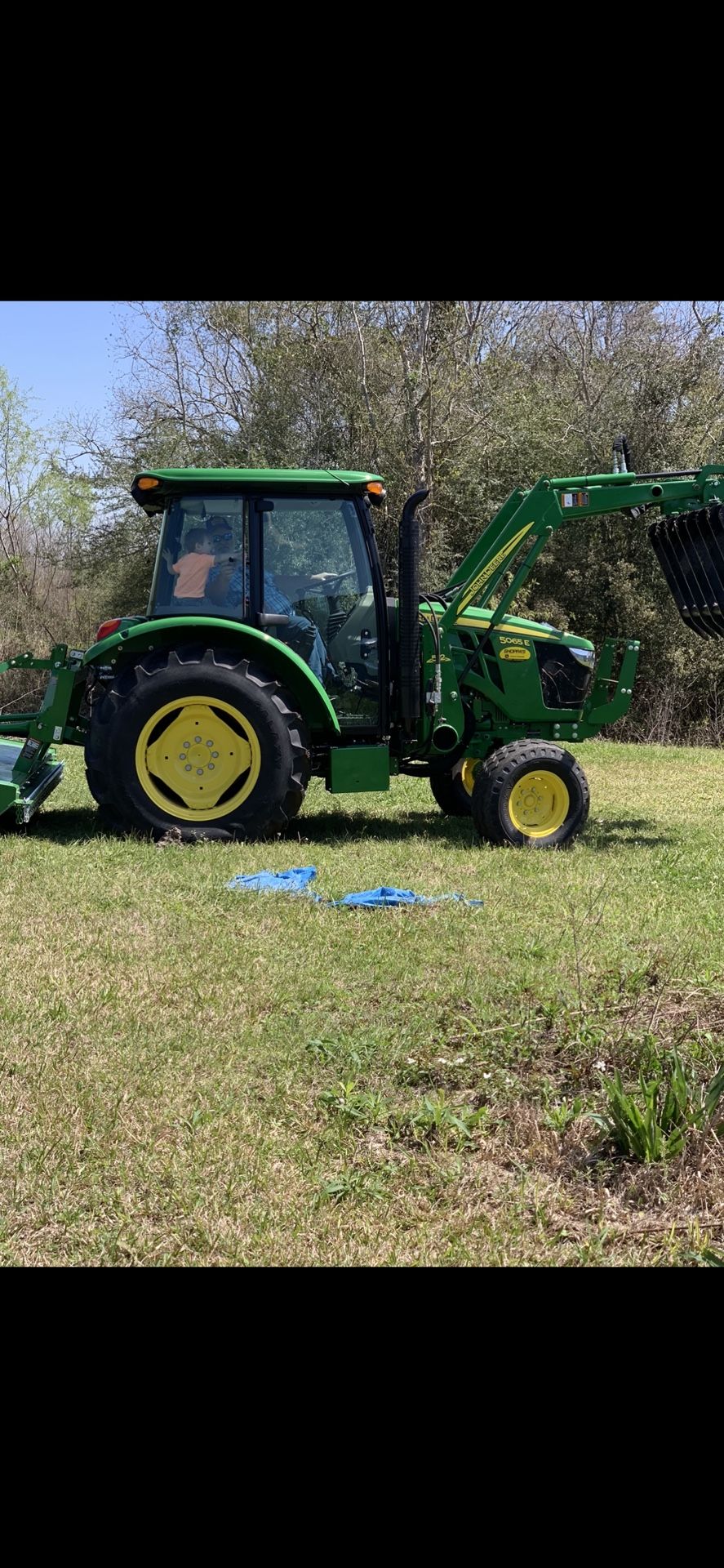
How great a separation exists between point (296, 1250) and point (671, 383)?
18.0 metres

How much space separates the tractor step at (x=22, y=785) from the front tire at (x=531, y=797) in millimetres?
2779

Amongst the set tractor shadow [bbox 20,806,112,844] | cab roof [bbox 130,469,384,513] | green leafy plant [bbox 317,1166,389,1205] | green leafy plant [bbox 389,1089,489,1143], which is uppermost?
cab roof [bbox 130,469,384,513]

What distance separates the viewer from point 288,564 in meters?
7.74

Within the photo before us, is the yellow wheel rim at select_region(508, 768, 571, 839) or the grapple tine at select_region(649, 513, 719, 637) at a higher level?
the grapple tine at select_region(649, 513, 719, 637)

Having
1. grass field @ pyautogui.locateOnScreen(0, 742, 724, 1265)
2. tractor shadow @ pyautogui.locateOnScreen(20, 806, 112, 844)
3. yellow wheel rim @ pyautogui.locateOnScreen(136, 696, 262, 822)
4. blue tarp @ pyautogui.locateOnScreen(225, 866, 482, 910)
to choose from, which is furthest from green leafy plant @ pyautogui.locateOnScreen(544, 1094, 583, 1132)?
tractor shadow @ pyautogui.locateOnScreen(20, 806, 112, 844)

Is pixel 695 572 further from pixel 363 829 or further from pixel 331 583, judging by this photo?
pixel 363 829

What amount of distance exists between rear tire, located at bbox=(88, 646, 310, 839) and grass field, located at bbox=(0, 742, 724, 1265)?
90cm

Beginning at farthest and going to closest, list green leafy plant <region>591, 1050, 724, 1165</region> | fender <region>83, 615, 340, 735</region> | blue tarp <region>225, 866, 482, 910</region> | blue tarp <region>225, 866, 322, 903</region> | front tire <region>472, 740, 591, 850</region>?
1. fender <region>83, 615, 340, 735</region>
2. front tire <region>472, 740, 591, 850</region>
3. blue tarp <region>225, 866, 322, 903</region>
4. blue tarp <region>225, 866, 482, 910</region>
5. green leafy plant <region>591, 1050, 724, 1165</region>

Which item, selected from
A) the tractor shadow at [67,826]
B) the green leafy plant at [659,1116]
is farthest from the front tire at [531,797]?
the green leafy plant at [659,1116]

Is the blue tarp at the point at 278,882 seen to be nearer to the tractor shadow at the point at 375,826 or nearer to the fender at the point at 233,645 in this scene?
the tractor shadow at the point at 375,826

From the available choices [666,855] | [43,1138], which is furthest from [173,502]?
[43,1138]

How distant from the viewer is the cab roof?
7641 mm

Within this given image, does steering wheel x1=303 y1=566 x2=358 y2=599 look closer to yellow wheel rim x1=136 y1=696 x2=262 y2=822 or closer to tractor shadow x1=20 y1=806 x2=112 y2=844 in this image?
yellow wheel rim x1=136 y1=696 x2=262 y2=822
